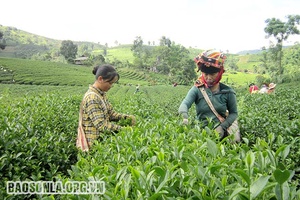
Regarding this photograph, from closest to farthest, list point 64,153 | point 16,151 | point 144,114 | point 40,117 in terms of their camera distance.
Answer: point 16,151 → point 64,153 → point 144,114 → point 40,117

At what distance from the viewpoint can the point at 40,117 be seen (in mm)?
4395

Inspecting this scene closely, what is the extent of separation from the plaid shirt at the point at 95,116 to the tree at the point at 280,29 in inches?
1791

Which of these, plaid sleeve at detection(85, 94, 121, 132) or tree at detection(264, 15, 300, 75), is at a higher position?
tree at detection(264, 15, 300, 75)

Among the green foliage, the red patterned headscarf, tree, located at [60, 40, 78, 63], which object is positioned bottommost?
the green foliage

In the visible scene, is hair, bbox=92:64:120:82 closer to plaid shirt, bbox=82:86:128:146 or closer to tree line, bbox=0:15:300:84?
plaid shirt, bbox=82:86:128:146

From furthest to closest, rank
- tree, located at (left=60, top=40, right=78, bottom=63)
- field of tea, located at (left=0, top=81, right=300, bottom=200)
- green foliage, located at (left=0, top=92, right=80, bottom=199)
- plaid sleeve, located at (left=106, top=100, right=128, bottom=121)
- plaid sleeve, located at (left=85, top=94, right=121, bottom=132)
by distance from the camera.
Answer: tree, located at (left=60, top=40, right=78, bottom=63) → plaid sleeve, located at (left=106, top=100, right=128, bottom=121) → plaid sleeve, located at (left=85, top=94, right=121, bottom=132) → green foliage, located at (left=0, top=92, right=80, bottom=199) → field of tea, located at (left=0, top=81, right=300, bottom=200)

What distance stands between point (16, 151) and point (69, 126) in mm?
1686

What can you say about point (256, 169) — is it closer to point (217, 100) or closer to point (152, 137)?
point (152, 137)

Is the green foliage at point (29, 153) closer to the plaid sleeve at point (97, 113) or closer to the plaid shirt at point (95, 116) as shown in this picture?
the plaid shirt at point (95, 116)

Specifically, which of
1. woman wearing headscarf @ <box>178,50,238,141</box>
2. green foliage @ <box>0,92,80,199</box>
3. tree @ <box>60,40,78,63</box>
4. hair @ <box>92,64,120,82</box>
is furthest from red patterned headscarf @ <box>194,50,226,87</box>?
tree @ <box>60,40,78,63</box>

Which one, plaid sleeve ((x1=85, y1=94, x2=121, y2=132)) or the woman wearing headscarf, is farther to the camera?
plaid sleeve ((x1=85, y1=94, x2=121, y2=132))

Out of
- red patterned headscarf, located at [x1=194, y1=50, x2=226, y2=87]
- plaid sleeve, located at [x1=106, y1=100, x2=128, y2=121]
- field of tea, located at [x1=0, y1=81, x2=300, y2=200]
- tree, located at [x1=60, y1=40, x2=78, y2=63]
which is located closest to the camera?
field of tea, located at [x1=0, y1=81, x2=300, y2=200]

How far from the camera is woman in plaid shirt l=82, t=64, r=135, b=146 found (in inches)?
122

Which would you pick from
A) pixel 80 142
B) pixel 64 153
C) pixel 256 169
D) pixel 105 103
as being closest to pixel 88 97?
pixel 105 103
